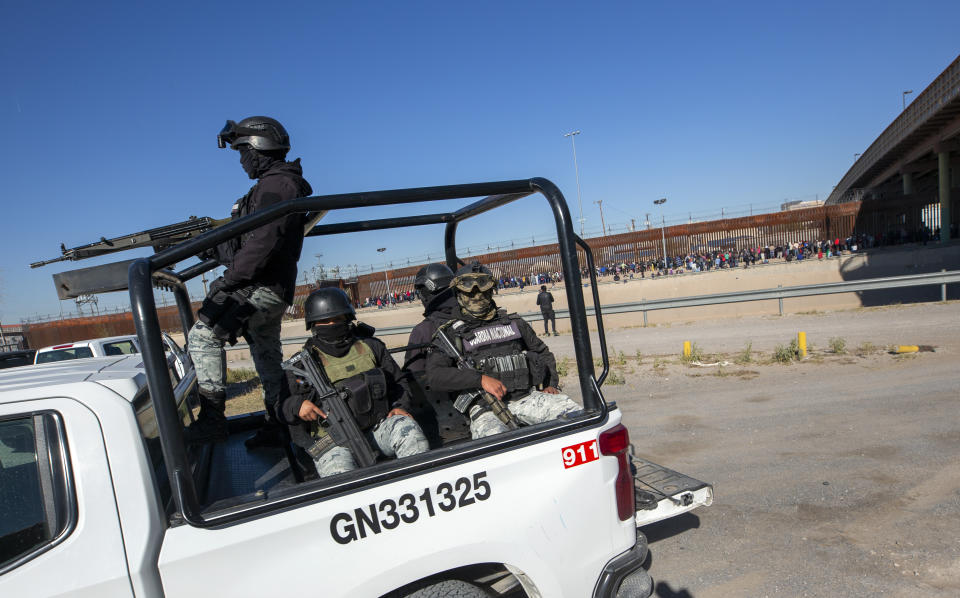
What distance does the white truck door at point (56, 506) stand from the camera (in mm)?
1600

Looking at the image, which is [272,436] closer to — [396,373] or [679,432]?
[396,373]

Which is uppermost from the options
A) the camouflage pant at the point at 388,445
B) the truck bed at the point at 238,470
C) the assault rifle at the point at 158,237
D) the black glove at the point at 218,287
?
the assault rifle at the point at 158,237

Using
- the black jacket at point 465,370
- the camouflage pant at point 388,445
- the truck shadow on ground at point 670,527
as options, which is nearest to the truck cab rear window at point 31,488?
the camouflage pant at point 388,445

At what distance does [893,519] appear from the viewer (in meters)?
3.75

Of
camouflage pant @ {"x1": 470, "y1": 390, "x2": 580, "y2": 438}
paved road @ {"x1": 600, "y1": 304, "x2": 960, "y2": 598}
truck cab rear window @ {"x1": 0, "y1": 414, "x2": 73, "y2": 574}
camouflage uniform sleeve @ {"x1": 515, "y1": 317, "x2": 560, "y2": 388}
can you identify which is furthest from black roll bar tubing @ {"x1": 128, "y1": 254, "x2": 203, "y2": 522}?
paved road @ {"x1": 600, "y1": 304, "x2": 960, "y2": 598}

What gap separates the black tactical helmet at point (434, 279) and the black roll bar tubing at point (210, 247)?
2.57m

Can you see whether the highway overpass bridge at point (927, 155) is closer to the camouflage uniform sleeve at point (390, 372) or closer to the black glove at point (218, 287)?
the camouflage uniform sleeve at point (390, 372)

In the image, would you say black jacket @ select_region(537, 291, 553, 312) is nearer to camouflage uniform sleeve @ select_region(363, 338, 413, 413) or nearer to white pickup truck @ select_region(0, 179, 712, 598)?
camouflage uniform sleeve @ select_region(363, 338, 413, 413)

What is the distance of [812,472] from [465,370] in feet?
11.7

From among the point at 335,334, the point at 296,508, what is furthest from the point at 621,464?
the point at 335,334

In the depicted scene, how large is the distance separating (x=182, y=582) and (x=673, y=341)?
12.7 meters

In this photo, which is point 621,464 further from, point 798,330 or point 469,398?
point 798,330

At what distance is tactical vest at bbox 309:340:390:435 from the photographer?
115 inches

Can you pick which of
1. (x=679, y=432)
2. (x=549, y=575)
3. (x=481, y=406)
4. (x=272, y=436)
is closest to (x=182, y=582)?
(x=549, y=575)
